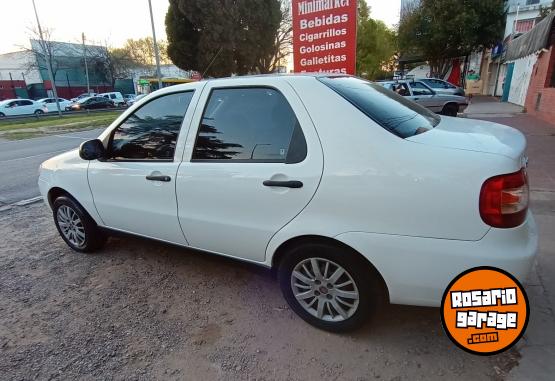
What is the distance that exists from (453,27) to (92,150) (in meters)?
27.1

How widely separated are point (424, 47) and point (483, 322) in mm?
28877

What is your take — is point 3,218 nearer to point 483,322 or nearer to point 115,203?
point 115,203

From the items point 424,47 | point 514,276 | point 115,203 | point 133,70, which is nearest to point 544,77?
point 514,276

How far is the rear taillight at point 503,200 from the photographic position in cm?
189

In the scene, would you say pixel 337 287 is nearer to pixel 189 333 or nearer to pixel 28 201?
pixel 189 333

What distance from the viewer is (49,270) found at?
12.3 feet

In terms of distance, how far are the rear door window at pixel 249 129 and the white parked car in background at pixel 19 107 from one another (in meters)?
31.8

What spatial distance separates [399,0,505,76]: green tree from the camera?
2414cm

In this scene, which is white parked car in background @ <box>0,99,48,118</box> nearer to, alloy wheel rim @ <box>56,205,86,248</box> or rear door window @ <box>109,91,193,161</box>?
alloy wheel rim @ <box>56,205,86,248</box>

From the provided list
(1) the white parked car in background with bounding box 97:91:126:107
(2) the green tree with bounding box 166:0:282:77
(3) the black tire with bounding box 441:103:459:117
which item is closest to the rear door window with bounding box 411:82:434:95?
(3) the black tire with bounding box 441:103:459:117

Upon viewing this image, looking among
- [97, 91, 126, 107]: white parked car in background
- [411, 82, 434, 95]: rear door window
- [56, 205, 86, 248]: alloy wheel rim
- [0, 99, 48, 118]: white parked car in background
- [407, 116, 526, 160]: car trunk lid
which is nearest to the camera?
[407, 116, 526, 160]: car trunk lid

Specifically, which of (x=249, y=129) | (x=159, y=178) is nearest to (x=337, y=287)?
(x=249, y=129)

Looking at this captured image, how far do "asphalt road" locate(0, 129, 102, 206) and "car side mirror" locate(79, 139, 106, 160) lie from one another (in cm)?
406

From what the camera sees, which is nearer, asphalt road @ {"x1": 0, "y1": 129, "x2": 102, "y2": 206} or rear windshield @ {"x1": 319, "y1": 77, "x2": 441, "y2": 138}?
rear windshield @ {"x1": 319, "y1": 77, "x2": 441, "y2": 138}
